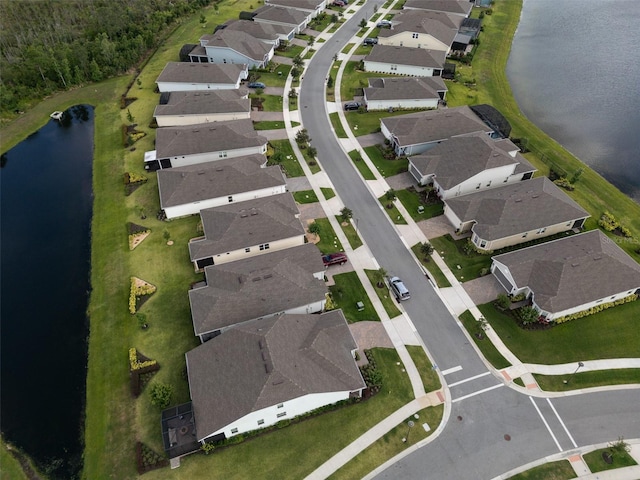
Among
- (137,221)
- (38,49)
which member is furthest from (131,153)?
(38,49)

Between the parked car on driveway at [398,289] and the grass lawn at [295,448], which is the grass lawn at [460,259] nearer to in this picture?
the parked car on driveway at [398,289]

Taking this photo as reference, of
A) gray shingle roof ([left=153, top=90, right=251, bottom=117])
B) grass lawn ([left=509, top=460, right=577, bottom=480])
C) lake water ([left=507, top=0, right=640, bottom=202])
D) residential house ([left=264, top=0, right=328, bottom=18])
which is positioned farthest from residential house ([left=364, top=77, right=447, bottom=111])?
grass lawn ([left=509, top=460, right=577, bottom=480])

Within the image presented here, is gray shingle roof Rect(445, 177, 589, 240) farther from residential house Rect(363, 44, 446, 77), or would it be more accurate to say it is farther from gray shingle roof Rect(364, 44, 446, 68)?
gray shingle roof Rect(364, 44, 446, 68)

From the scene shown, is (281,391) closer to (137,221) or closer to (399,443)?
(399,443)

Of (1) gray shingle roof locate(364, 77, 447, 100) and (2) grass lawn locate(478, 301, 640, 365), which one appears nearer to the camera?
(2) grass lawn locate(478, 301, 640, 365)

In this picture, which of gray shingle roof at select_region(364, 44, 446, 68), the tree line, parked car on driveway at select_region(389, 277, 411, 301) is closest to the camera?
parked car on driveway at select_region(389, 277, 411, 301)

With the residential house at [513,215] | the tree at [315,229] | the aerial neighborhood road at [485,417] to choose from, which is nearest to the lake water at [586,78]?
the residential house at [513,215]
